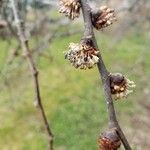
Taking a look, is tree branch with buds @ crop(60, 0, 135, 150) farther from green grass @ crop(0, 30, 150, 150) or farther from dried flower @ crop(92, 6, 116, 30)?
green grass @ crop(0, 30, 150, 150)

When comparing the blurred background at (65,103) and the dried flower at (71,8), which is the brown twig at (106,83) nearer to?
the dried flower at (71,8)

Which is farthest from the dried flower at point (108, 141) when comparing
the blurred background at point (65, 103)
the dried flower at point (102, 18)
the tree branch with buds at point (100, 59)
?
the blurred background at point (65, 103)

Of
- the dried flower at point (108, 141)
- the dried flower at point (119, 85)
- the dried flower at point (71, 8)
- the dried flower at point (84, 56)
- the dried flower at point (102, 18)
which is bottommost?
the dried flower at point (108, 141)

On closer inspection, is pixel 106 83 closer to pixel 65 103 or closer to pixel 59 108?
pixel 59 108

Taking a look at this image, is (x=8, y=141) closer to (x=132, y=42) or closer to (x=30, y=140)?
(x=30, y=140)

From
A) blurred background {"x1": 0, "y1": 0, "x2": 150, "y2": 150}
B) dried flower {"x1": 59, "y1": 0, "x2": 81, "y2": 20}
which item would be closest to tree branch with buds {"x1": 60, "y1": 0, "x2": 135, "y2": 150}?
dried flower {"x1": 59, "y1": 0, "x2": 81, "y2": 20}

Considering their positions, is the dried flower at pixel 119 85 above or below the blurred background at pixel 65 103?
above

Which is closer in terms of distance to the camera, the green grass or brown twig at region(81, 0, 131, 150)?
brown twig at region(81, 0, 131, 150)
